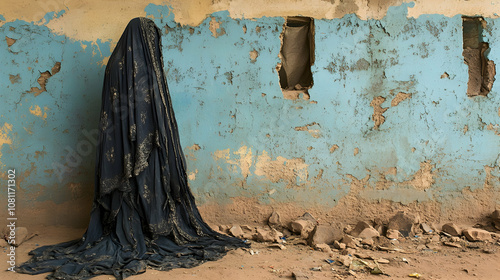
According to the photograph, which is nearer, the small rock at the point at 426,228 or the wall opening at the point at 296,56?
the small rock at the point at 426,228

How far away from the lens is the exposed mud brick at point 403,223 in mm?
3365

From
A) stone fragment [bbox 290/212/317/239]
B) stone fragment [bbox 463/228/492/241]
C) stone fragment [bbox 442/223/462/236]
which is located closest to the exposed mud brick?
stone fragment [bbox 442/223/462/236]

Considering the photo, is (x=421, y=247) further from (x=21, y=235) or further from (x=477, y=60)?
(x=21, y=235)

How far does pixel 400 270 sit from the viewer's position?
270 centimetres

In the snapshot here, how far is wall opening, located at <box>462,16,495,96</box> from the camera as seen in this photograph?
357cm

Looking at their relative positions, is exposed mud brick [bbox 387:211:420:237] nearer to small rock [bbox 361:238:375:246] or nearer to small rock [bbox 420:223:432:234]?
small rock [bbox 420:223:432:234]

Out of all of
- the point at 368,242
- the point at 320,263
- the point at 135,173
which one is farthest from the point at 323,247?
the point at 135,173

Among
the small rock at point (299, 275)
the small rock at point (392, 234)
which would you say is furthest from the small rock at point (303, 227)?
the small rock at point (299, 275)

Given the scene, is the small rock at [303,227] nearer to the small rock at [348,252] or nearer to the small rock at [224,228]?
the small rock at [348,252]

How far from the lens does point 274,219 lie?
3.51 m

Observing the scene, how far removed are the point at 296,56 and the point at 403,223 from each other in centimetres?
172

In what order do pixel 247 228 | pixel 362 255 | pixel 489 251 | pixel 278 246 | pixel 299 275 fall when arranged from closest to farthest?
pixel 299 275, pixel 362 255, pixel 489 251, pixel 278 246, pixel 247 228

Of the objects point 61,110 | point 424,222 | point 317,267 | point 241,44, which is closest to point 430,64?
point 424,222

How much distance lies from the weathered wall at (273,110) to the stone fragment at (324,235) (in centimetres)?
39
